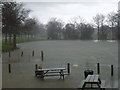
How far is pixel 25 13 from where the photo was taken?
49.0 meters

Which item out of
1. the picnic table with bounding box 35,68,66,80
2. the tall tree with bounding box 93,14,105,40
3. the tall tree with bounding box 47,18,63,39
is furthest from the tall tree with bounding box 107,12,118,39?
the picnic table with bounding box 35,68,66,80

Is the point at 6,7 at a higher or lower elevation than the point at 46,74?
higher

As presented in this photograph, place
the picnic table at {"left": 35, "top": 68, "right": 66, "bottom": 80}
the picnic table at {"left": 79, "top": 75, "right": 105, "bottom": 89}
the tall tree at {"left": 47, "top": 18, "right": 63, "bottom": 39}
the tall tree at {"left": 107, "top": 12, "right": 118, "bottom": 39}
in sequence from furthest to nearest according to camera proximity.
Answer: the tall tree at {"left": 47, "top": 18, "right": 63, "bottom": 39}, the tall tree at {"left": 107, "top": 12, "right": 118, "bottom": 39}, the picnic table at {"left": 35, "top": 68, "right": 66, "bottom": 80}, the picnic table at {"left": 79, "top": 75, "right": 105, "bottom": 89}

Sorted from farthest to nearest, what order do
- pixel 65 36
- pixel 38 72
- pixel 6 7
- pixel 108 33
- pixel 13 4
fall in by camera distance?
pixel 65 36
pixel 108 33
pixel 13 4
pixel 6 7
pixel 38 72

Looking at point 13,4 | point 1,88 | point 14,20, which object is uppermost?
point 13,4

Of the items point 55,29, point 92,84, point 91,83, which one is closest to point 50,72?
point 92,84

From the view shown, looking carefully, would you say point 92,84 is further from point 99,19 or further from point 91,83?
point 99,19

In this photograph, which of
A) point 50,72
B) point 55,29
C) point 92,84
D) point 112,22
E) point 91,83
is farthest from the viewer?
point 55,29

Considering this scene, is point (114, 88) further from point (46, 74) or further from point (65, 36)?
point (65, 36)

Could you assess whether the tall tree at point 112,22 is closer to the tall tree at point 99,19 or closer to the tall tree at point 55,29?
the tall tree at point 99,19

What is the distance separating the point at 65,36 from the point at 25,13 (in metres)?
59.4

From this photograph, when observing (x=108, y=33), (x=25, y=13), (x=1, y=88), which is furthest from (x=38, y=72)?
(x=108, y=33)

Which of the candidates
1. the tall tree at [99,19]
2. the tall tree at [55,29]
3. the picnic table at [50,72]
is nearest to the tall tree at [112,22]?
the tall tree at [99,19]

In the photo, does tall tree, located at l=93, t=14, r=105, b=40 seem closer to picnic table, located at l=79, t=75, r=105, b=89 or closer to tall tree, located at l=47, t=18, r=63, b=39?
tall tree, located at l=47, t=18, r=63, b=39
